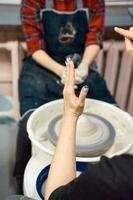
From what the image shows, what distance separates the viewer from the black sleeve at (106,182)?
689mm

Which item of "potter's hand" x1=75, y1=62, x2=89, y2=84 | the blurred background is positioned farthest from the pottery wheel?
the blurred background

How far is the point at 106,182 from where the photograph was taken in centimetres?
70

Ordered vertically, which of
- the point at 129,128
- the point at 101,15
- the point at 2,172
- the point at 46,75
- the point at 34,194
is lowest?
the point at 2,172

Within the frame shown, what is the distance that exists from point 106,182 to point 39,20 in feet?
3.03

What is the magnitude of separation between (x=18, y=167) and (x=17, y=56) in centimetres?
56

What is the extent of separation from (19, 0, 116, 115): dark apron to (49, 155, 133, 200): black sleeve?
26.7 inches

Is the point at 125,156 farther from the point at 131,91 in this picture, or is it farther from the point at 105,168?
the point at 131,91

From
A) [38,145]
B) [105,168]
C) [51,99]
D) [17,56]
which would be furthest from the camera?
[17,56]

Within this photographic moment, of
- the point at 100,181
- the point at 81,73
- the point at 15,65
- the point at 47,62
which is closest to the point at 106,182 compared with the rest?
the point at 100,181

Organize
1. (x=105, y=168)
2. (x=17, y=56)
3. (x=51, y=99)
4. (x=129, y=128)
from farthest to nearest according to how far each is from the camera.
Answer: (x=17, y=56)
(x=51, y=99)
(x=129, y=128)
(x=105, y=168)

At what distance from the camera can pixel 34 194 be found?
1.13m

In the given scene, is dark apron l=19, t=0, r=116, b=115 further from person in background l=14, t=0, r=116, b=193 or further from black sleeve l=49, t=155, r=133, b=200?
black sleeve l=49, t=155, r=133, b=200

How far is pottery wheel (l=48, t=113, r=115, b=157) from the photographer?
1138mm

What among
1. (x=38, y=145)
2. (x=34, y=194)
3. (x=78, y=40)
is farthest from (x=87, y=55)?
(x=34, y=194)
